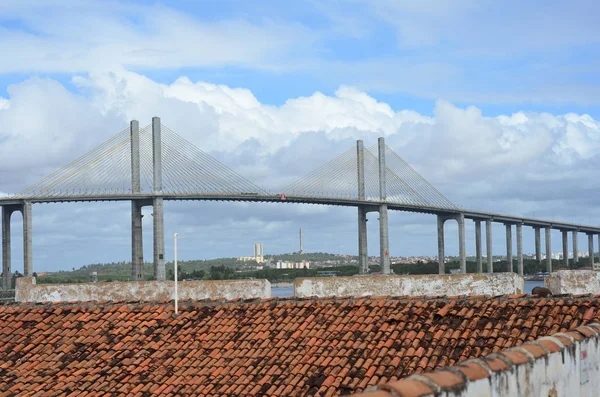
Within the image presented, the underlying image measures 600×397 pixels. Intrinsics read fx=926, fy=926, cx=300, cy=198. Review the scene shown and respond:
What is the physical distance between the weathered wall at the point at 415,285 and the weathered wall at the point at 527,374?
633cm

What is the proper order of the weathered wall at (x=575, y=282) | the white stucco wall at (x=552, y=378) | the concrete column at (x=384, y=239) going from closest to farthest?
1. the white stucco wall at (x=552, y=378)
2. the weathered wall at (x=575, y=282)
3. the concrete column at (x=384, y=239)

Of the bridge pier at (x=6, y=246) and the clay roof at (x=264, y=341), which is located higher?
the bridge pier at (x=6, y=246)

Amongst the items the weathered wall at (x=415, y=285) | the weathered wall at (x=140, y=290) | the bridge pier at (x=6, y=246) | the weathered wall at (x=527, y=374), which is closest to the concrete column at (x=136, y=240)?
the bridge pier at (x=6, y=246)

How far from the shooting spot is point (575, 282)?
12.3 metres

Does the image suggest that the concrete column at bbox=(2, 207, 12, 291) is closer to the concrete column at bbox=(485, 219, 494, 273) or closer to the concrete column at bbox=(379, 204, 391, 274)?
the concrete column at bbox=(379, 204, 391, 274)

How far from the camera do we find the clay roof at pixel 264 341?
8703 millimetres

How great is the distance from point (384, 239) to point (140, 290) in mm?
60512

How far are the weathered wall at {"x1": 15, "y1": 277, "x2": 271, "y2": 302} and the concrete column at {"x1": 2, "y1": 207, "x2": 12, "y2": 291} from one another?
5184 cm

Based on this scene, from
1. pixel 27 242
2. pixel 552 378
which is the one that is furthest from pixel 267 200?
pixel 552 378

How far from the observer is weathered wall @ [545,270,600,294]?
12.2 meters

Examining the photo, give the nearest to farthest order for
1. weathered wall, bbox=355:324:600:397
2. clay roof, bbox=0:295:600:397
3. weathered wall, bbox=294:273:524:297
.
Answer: weathered wall, bbox=355:324:600:397 < clay roof, bbox=0:295:600:397 < weathered wall, bbox=294:273:524:297

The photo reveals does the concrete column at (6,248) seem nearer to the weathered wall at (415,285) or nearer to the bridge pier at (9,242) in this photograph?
the bridge pier at (9,242)

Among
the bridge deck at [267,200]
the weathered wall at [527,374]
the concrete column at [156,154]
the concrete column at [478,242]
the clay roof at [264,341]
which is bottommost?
the clay roof at [264,341]

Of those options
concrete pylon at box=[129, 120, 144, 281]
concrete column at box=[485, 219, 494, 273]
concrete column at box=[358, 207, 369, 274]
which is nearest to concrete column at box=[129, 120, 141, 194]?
concrete pylon at box=[129, 120, 144, 281]
